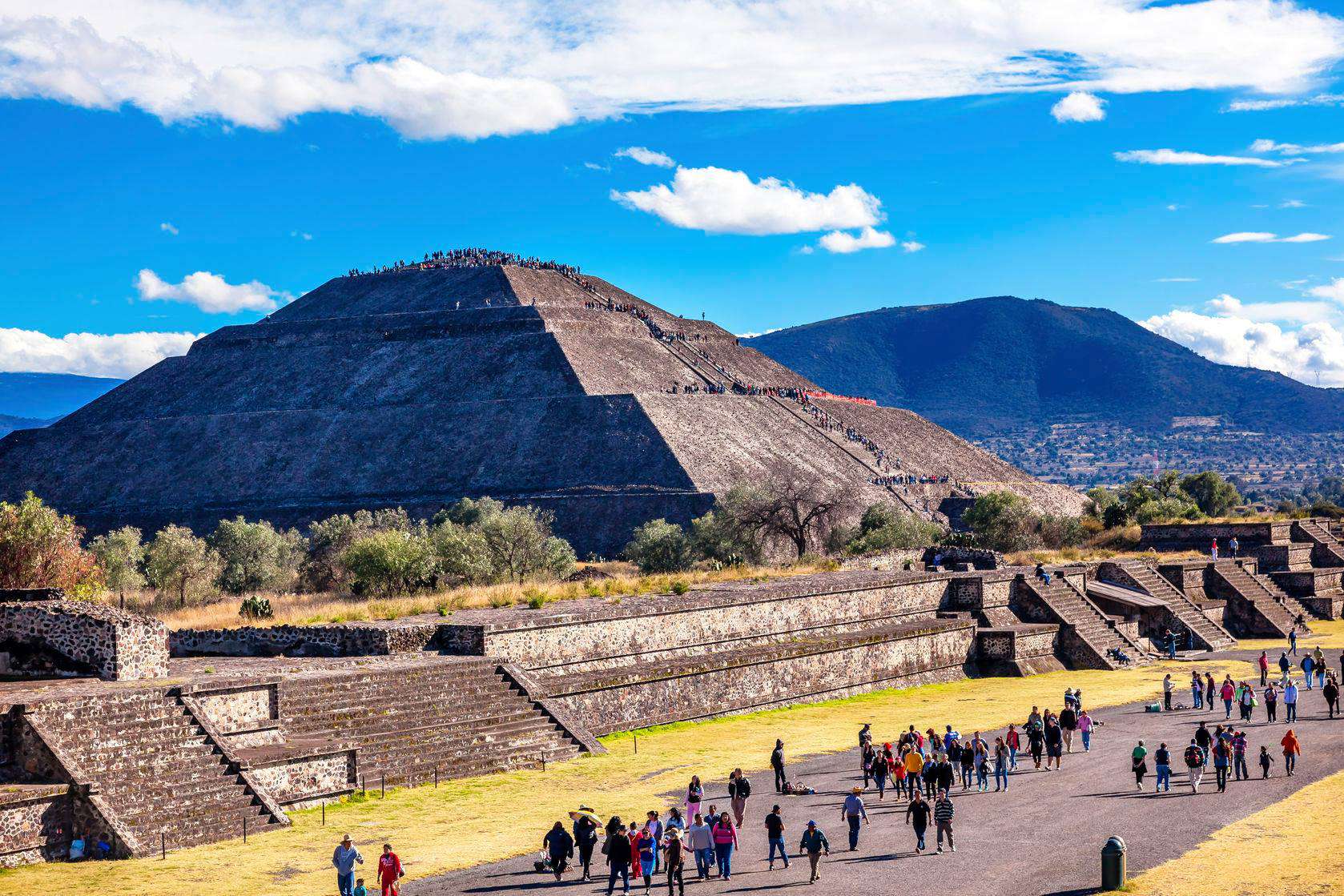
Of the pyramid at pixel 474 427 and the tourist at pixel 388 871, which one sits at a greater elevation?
the pyramid at pixel 474 427

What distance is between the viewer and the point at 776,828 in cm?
1981

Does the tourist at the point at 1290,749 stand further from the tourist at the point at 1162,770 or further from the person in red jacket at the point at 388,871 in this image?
the person in red jacket at the point at 388,871

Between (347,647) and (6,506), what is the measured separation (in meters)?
11.2

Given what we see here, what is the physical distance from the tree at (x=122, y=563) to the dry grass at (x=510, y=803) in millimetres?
26294

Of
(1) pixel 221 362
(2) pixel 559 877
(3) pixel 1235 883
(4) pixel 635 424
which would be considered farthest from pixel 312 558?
(1) pixel 221 362

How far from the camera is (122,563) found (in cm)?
5238

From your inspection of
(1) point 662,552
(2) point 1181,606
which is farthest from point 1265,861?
(1) point 662,552

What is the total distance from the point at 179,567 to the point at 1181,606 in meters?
34.4

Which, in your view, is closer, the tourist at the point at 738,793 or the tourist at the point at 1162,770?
the tourist at the point at 738,793

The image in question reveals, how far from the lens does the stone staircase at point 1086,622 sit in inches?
1705

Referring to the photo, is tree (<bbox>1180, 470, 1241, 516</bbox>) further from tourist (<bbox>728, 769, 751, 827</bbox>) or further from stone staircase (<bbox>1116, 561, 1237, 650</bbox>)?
tourist (<bbox>728, 769, 751, 827</bbox>)

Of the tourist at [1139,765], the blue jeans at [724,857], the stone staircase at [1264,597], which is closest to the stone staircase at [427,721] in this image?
the blue jeans at [724,857]

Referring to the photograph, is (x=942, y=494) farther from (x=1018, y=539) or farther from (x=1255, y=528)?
(x=1255, y=528)

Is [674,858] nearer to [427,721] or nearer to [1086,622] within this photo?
[427,721]
